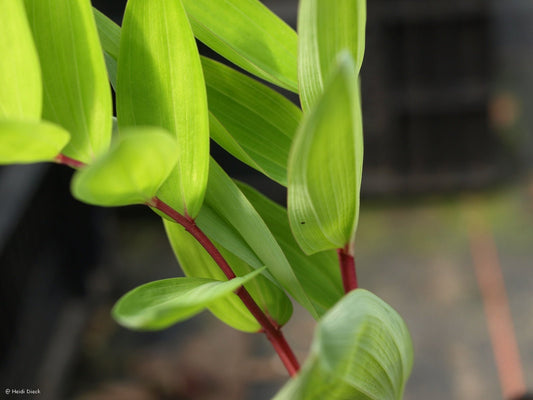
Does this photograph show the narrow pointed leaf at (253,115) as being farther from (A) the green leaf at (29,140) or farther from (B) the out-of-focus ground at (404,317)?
(B) the out-of-focus ground at (404,317)

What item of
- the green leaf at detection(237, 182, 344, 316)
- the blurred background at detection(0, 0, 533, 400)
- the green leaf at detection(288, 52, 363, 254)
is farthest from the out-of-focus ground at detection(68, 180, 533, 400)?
the green leaf at detection(288, 52, 363, 254)

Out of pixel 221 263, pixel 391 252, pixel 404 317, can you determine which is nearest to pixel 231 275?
pixel 221 263

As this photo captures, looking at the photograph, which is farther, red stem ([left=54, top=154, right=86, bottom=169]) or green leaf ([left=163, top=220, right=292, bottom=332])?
green leaf ([left=163, top=220, right=292, bottom=332])

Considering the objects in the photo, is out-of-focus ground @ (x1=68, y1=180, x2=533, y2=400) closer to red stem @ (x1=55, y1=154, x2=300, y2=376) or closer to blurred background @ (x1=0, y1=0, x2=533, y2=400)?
blurred background @ (x1=0, y1=0, x2=533, y2=400)

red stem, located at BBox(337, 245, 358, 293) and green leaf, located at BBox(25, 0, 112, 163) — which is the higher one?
green leaf, located at BBox(25, 0, 112, 163)

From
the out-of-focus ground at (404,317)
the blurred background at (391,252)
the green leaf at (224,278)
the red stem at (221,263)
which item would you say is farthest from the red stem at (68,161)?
the out-of-focus ground at (404,317)
